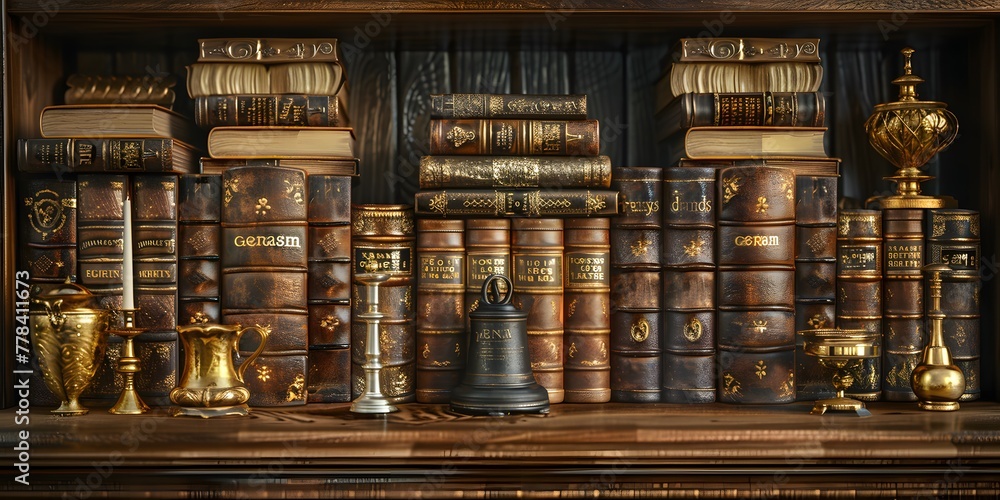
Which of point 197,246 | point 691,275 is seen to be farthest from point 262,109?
point 691,275

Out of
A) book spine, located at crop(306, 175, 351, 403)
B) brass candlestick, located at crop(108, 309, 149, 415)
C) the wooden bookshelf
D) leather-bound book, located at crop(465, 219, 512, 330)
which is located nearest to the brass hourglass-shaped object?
the wooden bookshelf

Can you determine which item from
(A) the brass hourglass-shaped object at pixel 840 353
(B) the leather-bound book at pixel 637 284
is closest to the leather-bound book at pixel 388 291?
(B) the leather-bound book at pixel 637 284

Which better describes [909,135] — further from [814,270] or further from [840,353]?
[840,353]

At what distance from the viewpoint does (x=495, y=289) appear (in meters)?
2.15

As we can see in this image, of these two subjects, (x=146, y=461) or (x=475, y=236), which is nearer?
(x=146, y=461)

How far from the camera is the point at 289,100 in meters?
2.21

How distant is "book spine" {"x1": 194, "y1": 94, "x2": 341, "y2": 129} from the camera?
87.1 inches

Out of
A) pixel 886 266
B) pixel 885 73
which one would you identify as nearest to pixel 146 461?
pixel 886 266

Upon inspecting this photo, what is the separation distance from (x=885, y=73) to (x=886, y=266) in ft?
1.89

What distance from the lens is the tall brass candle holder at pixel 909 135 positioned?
89.7 inches

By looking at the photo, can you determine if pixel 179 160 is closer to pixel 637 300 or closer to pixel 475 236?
pixel 475 236

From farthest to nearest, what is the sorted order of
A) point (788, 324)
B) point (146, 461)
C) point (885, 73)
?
1. point (885, 73)
2. point (788, 324)
3. point (146, 461)

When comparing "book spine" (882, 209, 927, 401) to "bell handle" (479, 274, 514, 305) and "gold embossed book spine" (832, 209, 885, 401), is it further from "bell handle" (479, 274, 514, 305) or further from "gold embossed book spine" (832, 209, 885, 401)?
"bell handle" (479, 274, 514, 305)

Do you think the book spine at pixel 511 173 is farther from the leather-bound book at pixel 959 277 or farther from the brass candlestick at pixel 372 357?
the leather-bound book at pixel 959 277
